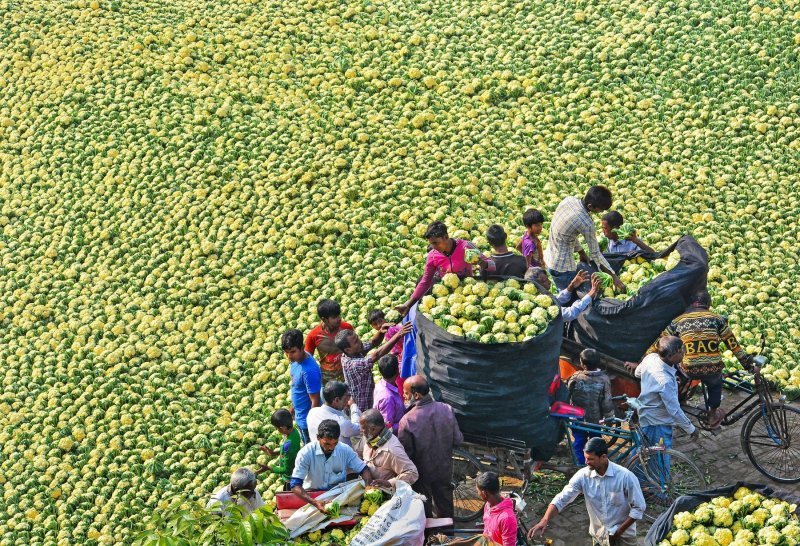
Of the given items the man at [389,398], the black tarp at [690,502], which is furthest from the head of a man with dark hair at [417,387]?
the black tarp at [690,502]

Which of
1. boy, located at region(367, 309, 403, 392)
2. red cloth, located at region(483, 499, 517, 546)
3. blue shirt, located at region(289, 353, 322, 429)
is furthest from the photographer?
boy, located at region(367, 309, 403, 392)

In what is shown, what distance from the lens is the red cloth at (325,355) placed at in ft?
29.3

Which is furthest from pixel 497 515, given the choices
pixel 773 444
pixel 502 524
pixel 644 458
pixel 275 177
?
pixel 275 177

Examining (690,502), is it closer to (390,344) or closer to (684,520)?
(684,520)

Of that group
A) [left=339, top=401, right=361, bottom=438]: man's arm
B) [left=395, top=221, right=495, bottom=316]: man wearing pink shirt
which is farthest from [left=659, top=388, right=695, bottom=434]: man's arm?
[left=339, top=401, right=361, bottom=438]: man's arm

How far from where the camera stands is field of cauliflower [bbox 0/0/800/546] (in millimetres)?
10203

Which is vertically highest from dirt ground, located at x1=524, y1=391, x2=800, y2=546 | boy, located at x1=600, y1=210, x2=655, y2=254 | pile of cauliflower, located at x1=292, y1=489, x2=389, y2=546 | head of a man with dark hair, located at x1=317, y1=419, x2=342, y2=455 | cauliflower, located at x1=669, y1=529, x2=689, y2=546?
boy, located at x1=600, y1=210, x2=655, y2=254

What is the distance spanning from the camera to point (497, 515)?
7027mm

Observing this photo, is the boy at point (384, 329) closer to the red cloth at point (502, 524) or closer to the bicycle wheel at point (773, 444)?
the red cloth at point (502, 524)

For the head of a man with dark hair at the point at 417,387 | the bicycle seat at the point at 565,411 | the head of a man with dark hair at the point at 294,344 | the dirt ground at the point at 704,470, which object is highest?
the head of a man with dark hair at the point at 294,344

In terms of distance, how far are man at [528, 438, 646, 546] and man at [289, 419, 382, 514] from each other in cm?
130

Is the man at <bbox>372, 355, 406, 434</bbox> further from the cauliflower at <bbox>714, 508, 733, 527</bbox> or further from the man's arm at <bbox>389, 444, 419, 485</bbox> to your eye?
the cauliflower at <bbox>714, 508, 733, 527</bbox>

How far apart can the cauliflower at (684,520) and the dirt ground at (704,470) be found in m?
1.24

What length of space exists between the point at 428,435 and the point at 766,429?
2.95 metres
